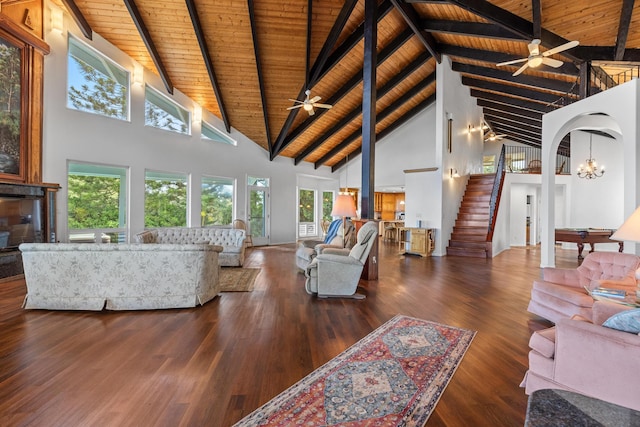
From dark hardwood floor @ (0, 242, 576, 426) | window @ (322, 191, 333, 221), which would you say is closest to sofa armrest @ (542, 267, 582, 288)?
dark hardwood floor @ (0, 242, 576, 426)

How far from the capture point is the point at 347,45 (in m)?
6.81

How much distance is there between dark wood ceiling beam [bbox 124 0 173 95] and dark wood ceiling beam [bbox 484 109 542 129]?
11422mm

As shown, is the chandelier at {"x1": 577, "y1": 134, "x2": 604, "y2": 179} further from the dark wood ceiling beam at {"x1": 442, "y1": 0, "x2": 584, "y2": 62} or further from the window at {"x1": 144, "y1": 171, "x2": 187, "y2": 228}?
the window at {"x1": 144, "y1": 171, "x2": 187, "y2": 228}

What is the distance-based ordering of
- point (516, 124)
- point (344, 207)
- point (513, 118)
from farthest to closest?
point (516, 124), point (513, 118), point (344, 207)

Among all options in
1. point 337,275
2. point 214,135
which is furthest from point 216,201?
point 337,275

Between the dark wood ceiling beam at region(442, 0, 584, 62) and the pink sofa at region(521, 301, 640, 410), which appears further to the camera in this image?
the dark wood ceiling beam at region(442, 0, 584, 62)

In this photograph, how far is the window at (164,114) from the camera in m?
7.40

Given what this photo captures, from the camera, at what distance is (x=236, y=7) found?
571 cm

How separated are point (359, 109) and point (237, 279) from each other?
22.5ft

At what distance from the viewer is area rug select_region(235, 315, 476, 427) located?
5.73ft

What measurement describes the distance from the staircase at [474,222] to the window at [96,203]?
8705 millimetres

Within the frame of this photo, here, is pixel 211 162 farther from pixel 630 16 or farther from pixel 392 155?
pixel 630 16

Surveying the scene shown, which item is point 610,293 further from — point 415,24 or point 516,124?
point 516,124

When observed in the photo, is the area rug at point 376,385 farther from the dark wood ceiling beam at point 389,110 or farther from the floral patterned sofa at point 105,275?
the dark wood ceiling beam at point 389,110
